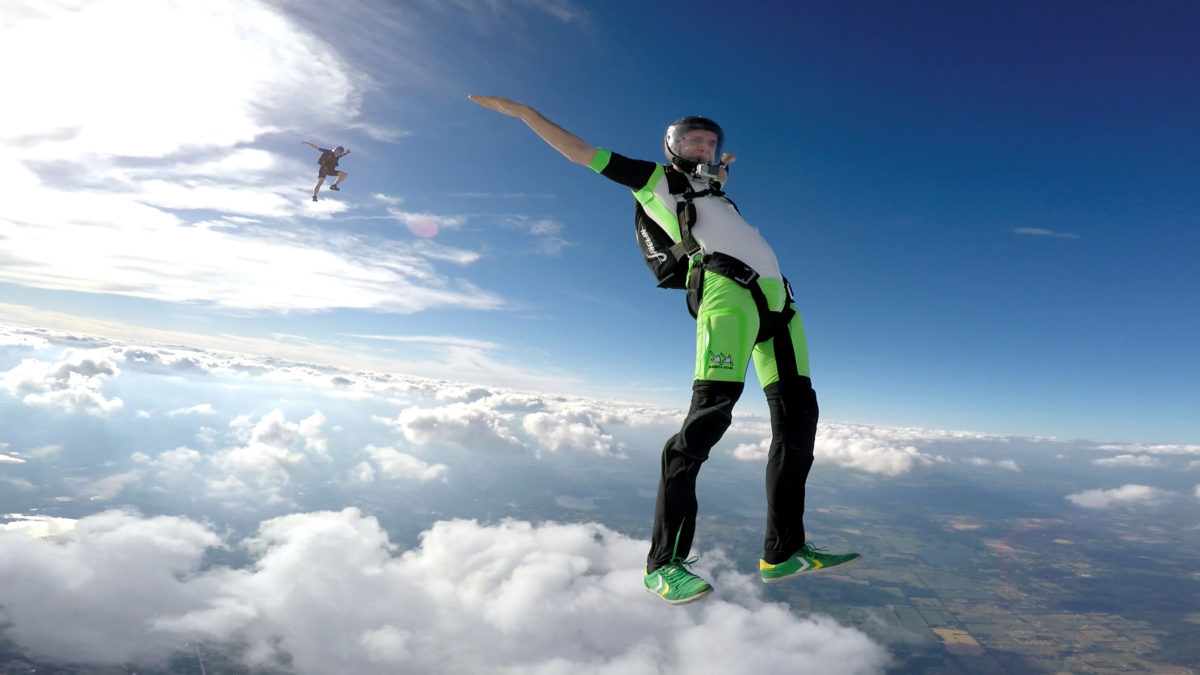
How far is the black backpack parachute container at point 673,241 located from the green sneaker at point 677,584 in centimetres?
184

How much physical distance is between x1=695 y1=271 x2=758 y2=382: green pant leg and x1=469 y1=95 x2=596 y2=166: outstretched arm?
122 cm

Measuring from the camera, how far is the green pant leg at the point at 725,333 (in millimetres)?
2947

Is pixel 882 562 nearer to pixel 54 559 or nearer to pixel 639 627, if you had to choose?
pixel 639 627

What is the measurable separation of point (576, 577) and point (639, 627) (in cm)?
3996

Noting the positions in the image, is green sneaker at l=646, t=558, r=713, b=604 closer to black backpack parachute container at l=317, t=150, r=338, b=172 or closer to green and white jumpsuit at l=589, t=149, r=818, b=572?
green and white jumpsuit at l=589, t=149, r=818, b=572

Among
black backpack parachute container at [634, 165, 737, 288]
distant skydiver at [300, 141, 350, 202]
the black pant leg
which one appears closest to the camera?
the black pant leg

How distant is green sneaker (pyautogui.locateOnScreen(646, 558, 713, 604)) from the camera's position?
2.66 meters

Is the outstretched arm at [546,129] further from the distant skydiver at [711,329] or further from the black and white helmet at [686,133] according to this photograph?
the black and white helmet at [686,133]

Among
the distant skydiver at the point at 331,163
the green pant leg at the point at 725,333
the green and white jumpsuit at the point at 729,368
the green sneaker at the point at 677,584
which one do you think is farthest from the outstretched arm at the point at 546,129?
the distant skydiver at the point at 331,163

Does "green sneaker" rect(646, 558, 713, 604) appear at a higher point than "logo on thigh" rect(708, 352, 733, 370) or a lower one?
lower

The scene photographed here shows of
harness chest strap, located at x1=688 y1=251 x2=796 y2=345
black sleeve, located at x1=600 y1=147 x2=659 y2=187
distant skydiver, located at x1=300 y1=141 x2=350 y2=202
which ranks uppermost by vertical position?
distant skydiver, located at x1=300 y1=141 x2=350 y2=202

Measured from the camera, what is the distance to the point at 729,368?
2.95 meters

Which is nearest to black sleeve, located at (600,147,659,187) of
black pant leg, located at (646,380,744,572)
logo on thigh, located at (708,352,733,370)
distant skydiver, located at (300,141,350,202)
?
logo on thigh, located at (708,352,733,370)

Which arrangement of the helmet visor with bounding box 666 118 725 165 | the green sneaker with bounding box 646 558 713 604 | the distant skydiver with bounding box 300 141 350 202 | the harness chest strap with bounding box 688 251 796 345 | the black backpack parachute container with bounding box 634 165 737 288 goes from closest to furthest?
the green sneaker with bounding box 646 558 713 604 → the harness chest strap with bounding box 688 251 796 345 → the black backpack parachute container with bounding box 634 165 737 288 → the helmet visor with bounding box 666 118 725 165 → the distant skydiver with bounding box 300 141 350 202
